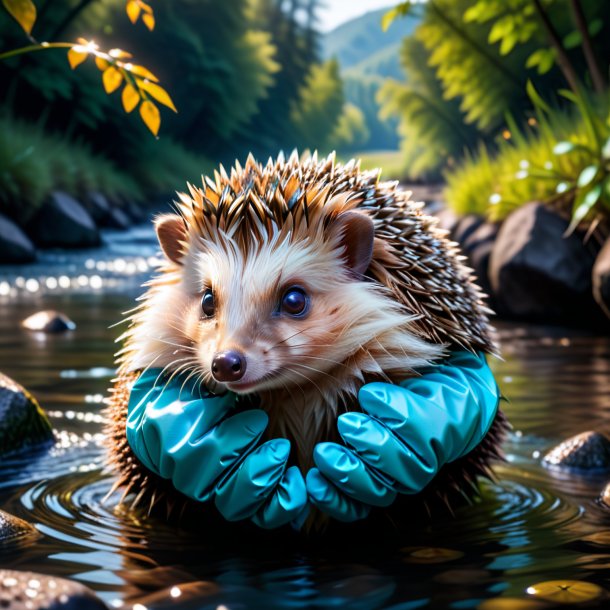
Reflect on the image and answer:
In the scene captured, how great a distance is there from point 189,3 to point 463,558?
36.0 m

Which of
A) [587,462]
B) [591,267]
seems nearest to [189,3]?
[591,267]

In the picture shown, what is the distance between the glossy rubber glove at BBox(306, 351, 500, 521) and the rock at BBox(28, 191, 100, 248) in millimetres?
15811

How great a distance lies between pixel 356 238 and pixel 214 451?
2.58ft

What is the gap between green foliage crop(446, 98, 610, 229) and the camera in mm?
8500

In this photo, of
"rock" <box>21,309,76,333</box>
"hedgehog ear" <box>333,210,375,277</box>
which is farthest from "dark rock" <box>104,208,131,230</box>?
"hedgehog ear" <box>333,210,375,277</box>

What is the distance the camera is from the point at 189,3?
120 ft

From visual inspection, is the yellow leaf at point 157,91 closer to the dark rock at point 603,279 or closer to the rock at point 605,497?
the rock at point 605,497

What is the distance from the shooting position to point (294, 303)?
302 cm

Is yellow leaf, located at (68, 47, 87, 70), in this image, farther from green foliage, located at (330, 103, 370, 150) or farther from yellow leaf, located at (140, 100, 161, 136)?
green foliage, located at (330, 103, 370, 150)

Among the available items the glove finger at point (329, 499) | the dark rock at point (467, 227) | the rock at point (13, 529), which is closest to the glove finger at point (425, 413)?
the glove finger at point (329, 499)

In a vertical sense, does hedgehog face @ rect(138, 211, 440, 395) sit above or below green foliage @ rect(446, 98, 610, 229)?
below

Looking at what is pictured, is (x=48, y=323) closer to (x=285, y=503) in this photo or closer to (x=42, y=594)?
(x=285, y=503)

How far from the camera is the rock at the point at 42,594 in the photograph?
228cm

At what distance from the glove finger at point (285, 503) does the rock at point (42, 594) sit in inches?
28.8
